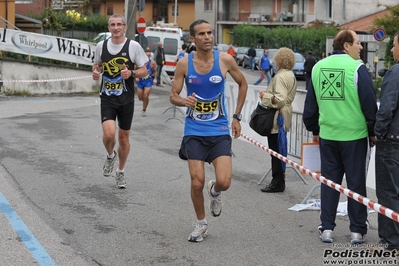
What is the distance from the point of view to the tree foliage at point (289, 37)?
64.2 meters

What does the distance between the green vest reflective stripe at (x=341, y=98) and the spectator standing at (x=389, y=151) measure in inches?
15.0

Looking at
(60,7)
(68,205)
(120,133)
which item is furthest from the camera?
(60,7)

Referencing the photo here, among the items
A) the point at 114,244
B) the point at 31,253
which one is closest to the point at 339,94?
the point at 114,244

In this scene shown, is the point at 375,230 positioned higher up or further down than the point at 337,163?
further down

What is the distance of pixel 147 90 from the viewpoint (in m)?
19.2

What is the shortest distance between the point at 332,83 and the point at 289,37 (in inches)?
2425

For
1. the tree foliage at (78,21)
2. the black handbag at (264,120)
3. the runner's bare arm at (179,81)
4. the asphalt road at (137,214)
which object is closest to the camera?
the asphalt road at (137,214)

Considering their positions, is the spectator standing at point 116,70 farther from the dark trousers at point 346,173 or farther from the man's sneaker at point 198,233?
the dark trousers at point 346,173

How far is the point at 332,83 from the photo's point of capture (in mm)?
7012

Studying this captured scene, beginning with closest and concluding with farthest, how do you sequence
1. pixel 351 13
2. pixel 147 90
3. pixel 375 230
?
pixel 375 230, pixel 147 90, pixel 351 13

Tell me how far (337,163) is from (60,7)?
133 feet

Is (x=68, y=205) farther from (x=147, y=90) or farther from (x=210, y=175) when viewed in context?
(x=147, y=90)

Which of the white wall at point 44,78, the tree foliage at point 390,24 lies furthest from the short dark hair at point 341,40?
the tree foliage at point 390,24

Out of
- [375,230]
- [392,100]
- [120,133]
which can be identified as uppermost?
[392,100]
